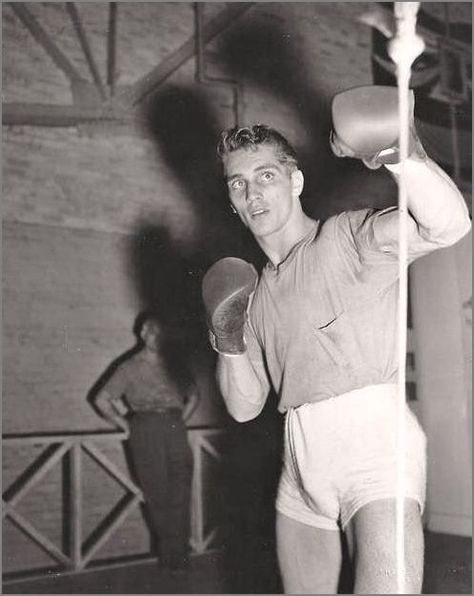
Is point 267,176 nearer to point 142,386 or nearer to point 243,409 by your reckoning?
point 243,409

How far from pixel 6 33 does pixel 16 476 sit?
3.40m

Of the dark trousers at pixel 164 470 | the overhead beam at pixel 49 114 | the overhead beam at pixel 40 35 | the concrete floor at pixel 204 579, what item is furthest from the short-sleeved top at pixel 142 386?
the overhead beam at pixel 40 35

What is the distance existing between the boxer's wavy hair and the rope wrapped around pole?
534 mm

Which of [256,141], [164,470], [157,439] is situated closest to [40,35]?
[157,439]

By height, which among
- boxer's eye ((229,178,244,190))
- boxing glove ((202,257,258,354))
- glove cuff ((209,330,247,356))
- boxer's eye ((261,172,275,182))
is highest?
boxer's eye ((261,172,275,182))

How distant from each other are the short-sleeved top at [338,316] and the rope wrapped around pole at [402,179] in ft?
0.84

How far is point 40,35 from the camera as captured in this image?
5711mm

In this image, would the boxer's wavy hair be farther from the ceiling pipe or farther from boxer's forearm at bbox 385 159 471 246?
the ceiling pipe

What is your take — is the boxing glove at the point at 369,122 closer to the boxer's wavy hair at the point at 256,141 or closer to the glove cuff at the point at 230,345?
the boxer's wavy hair at the point at 256,141

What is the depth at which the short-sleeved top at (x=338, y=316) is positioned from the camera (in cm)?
183

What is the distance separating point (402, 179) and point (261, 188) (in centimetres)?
50

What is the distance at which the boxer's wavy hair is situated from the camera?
1.99 m

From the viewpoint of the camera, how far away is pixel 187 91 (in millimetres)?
6516

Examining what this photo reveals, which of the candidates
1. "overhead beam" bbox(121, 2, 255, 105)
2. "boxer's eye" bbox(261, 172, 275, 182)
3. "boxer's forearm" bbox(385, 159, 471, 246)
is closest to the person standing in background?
"overhead beam" bbox(121, 2, 255, 105)
